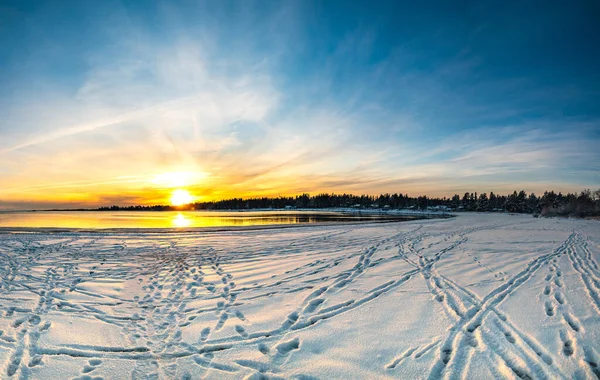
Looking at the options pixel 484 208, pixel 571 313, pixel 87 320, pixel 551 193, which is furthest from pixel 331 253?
pixel 551 193

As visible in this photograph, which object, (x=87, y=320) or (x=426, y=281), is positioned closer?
(x=87, y=320)

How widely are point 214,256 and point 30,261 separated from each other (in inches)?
329

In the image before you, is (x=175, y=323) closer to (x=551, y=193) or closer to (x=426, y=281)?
(x=426, y=281)

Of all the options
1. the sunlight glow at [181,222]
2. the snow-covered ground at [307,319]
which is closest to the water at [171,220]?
the sunlight glow at [181,222]

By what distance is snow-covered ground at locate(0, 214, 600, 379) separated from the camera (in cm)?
421

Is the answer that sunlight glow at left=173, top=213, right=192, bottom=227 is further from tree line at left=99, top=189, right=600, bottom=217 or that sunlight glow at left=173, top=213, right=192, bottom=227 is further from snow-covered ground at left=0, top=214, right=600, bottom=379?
tree line at left=99, top=189, right=600, bottom=217

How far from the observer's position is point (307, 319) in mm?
5875

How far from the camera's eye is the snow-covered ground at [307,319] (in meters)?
4.21

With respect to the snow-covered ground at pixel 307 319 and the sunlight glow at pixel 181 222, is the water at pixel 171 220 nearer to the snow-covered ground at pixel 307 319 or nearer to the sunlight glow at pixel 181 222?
the sunlight glow at pixel 181 222

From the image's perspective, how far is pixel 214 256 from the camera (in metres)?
13.4

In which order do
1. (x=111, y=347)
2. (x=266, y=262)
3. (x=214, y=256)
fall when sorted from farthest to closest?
(x=214, y=256), (x=266, y=262), (x=111, y=347)

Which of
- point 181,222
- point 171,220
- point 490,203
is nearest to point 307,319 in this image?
point 181,222

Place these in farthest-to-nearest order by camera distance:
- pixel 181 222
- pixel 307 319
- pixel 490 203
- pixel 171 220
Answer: pixel 490 203 < pixel 171 220 < pixel 181 222 < pixel 307 319

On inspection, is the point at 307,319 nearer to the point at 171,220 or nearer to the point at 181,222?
the point at 181,222
